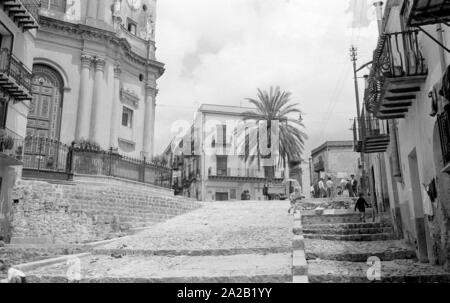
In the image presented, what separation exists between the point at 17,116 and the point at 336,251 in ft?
45.1

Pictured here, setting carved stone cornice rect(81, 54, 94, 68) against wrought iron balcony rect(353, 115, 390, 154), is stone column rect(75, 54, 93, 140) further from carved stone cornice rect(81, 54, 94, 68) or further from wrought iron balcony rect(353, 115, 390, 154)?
wrought iron balcony rect(353, 115, 390, 154)

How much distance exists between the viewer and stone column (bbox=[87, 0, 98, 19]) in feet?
80.8

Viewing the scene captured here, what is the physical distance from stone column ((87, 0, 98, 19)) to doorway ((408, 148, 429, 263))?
21233 mm

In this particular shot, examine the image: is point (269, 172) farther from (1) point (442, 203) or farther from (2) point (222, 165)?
(1) point (442, 203)


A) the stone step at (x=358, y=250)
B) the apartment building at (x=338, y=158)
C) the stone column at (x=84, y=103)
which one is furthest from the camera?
the apartment building at (x=338, y=158)

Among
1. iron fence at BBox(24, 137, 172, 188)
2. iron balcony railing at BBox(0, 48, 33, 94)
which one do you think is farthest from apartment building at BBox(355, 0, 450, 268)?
iron fence at BBox(24, 137, 172, 188)

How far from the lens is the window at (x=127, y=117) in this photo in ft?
87.9

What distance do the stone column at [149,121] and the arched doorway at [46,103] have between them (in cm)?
637

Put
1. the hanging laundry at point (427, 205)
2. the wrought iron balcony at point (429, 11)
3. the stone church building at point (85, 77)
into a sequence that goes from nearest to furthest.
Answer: the wrought iron balcony at point (429, 11) < the hanging laundry at point (427, 205) < the stone church building at point (85, 77)

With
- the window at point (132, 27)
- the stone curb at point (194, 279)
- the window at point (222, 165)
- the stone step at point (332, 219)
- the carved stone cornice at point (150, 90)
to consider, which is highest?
the window at point (132, 27)

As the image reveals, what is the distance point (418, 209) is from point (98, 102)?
62.9 feet

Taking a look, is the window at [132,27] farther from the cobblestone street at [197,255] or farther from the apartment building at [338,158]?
the apartment building at [338,158]

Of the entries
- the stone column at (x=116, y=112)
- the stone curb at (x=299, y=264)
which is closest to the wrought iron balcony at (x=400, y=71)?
the stone curb at (x=299, y=264)
